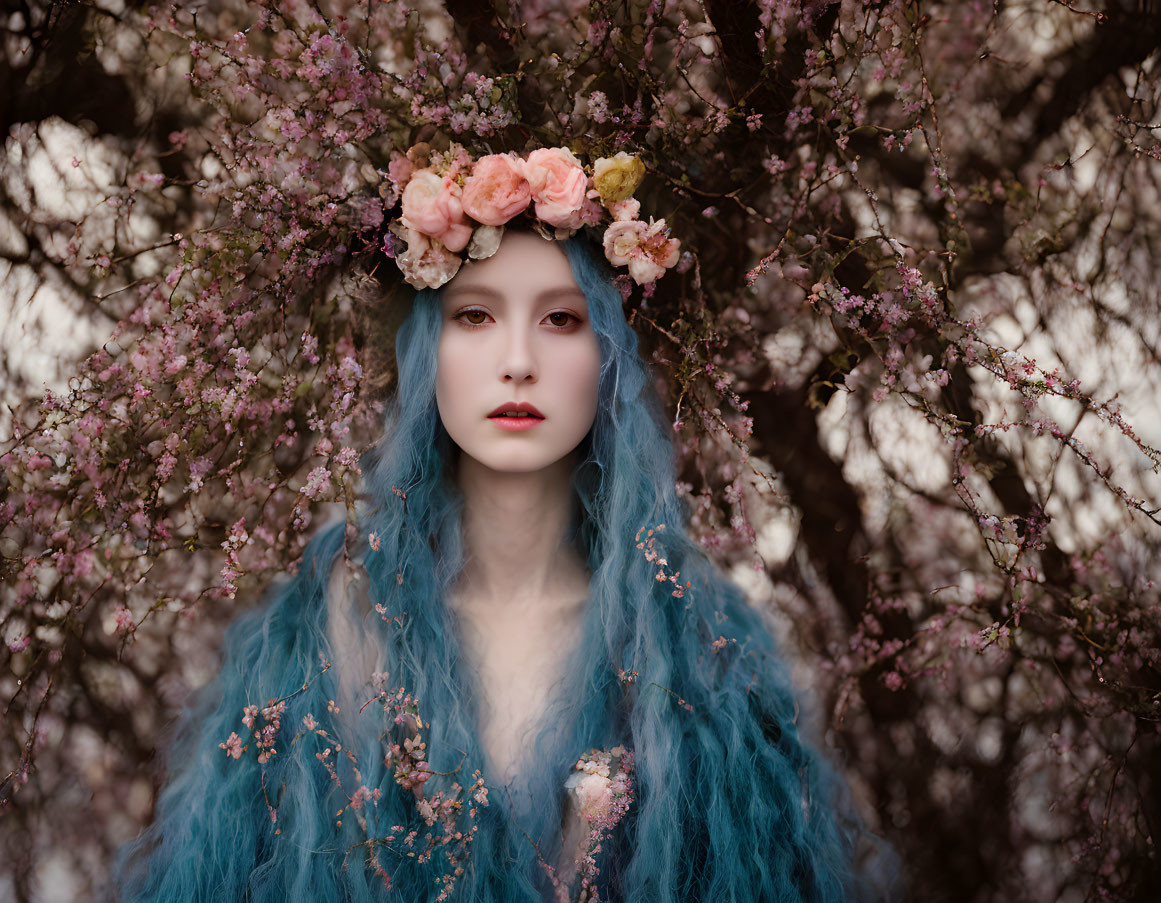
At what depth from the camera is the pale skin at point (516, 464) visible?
144cm

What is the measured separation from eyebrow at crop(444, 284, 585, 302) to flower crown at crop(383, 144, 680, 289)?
3 cm

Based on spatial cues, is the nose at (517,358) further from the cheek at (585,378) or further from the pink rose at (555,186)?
the pink rose at (555,186)

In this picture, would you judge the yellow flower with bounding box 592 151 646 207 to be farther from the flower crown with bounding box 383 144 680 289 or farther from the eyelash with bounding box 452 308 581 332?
the eyelash with bounding box 452 308 581 332

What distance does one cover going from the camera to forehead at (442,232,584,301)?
145cm

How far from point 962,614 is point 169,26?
6.18 feet

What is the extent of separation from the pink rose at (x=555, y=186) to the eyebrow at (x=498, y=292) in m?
0.11

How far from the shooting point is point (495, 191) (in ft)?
4.64

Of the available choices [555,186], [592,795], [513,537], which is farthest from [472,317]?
[592,795]

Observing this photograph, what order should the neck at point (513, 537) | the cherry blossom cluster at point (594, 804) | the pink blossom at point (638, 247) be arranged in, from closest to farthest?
1. the cherry blossom cluster at point (594, 804)
2. the pink blossom at point (638, 247)
3. the neck at point (513, 537)

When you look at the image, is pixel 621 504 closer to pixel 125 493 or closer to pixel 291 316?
pixel 291 316

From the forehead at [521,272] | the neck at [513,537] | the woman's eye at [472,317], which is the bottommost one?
the neck at [513,537]

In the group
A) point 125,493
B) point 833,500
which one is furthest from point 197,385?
point 833,500

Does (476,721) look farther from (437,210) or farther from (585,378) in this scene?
(437,210)

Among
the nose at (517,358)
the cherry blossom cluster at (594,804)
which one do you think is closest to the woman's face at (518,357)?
the nose at (517,358)
